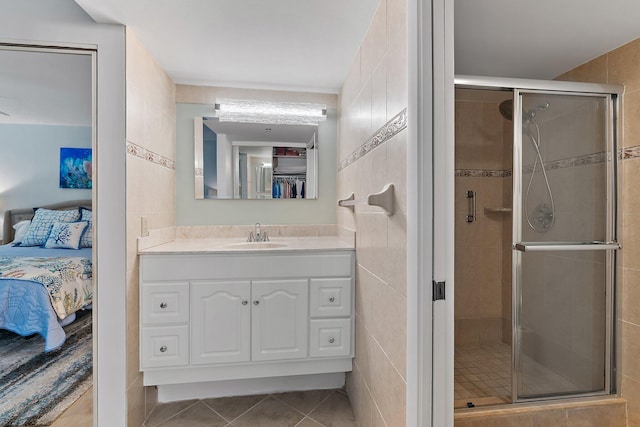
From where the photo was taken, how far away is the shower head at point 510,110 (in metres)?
1.46

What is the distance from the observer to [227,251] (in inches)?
73.6

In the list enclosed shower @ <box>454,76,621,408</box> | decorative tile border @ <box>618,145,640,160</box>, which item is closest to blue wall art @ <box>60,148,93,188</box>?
enclosed shower @ <box>454,76,621,408</box>

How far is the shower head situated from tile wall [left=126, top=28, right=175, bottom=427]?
192 cm

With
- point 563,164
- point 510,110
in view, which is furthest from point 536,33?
point 563,164

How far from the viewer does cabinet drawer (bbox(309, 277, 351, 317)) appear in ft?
6.42

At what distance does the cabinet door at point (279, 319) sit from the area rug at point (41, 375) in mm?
861

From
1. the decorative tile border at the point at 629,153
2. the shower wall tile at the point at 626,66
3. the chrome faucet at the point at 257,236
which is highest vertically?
the shower wall tile at the point at 626,66

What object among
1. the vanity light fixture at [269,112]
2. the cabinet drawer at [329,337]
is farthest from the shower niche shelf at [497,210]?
the vanity light fixture at [269,112]

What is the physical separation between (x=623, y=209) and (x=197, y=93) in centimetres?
249

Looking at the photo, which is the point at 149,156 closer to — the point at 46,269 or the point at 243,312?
the point at 46,269

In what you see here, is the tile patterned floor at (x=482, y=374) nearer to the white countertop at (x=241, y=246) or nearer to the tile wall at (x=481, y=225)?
the tile wall at (x=481, y=225)

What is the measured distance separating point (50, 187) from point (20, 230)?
25 centimetres

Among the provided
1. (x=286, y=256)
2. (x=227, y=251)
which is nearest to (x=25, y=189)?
(x=227, y=251)

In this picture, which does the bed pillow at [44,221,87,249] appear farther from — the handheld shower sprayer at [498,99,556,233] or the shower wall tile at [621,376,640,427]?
the shower wall tile at [621,376,640,427]
